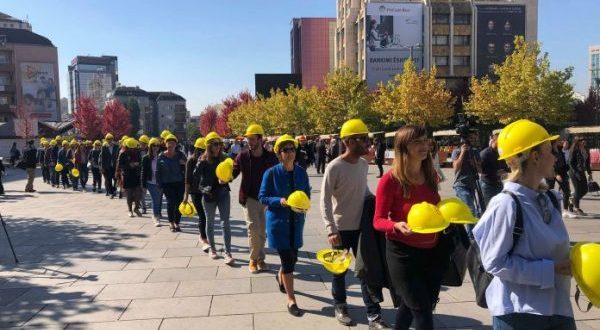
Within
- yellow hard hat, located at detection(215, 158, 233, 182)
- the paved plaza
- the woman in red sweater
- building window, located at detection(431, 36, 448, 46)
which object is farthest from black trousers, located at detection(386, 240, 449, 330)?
building window, located at detection(431, 36, 448, 46)

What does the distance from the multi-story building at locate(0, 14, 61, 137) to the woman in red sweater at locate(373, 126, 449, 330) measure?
267ft

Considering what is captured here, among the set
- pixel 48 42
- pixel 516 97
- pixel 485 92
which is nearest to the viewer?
pixel 516 97

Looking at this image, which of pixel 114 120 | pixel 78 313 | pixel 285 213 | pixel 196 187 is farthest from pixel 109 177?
pixel 114 120

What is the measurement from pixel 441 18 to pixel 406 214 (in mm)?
72682

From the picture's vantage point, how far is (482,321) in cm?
426

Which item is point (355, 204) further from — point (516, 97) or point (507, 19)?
point (507, 19)

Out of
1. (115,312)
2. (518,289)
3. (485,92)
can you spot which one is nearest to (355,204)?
(518,289)

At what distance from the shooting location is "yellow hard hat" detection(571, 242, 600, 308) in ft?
6.21

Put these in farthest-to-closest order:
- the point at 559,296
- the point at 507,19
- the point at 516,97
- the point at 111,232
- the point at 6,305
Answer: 1. the point at 507,19
2. the point at 516,97
3. the point at 111,232
4. the point at 6,305
5. the point at 559,296

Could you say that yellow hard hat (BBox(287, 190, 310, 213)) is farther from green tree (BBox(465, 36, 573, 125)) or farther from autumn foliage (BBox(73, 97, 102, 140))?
autumn foliage (BBox(73, 97, 102, 140))

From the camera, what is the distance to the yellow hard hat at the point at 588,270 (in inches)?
74.5

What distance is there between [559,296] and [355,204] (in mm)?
2158

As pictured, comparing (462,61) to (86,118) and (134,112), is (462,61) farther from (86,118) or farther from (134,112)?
(134,112)

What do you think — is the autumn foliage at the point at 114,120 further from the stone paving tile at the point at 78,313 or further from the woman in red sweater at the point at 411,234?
the woman in red sweater at the point at 411,234
